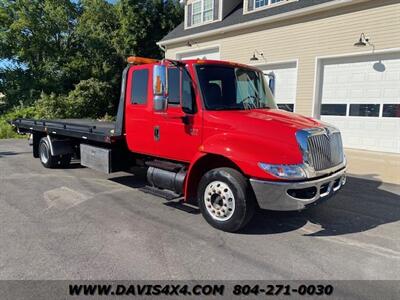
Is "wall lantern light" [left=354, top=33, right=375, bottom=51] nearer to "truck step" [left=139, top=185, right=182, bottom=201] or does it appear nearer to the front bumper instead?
the front bumper

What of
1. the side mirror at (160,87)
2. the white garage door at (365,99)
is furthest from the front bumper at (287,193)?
the white garage door at (365,99)

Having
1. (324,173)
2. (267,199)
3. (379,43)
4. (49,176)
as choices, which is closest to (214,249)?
(267,199)

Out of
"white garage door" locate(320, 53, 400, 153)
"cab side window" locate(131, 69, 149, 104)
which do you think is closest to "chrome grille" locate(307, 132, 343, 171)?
"cab side window" locate(131, 69, 149, 104)

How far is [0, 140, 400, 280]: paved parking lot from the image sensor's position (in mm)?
3754

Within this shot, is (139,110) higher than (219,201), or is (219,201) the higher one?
(139,110)

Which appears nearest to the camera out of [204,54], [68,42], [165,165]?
[165,165]

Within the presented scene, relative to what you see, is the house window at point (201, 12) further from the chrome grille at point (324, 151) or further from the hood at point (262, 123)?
the chrome grille at point (324, 151)

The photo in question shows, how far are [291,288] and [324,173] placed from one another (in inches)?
71.2

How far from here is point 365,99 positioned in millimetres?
11844

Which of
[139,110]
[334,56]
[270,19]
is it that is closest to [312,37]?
[334,56]

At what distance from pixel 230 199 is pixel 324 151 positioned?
57.0 inches

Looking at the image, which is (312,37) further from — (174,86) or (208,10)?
(174,86)

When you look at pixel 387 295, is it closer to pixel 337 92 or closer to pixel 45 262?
pixel 45 262

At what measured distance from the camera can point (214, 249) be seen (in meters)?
4.29
